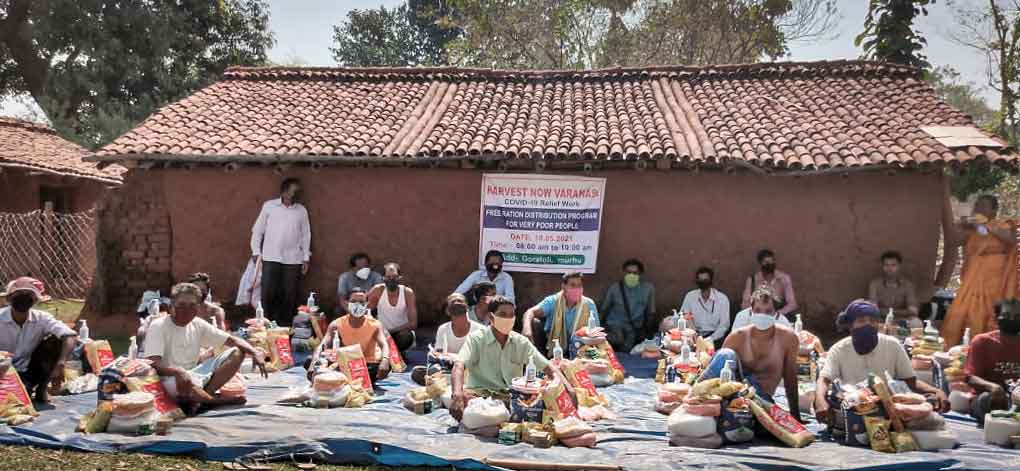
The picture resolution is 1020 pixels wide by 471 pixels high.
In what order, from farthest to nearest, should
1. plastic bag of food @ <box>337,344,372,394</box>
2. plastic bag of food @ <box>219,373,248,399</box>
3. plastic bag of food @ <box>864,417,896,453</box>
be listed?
1. plastic bag of food @ <box>337,344,372,394</box>
2. plastic bag of food @ <box>219,373,248,399</box>
3. plastic bag of food @ <box>864,417,896,453</box>

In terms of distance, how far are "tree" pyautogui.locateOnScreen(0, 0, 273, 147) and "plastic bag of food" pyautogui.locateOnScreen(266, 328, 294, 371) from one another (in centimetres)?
1642

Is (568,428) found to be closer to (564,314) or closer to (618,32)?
(564,314)

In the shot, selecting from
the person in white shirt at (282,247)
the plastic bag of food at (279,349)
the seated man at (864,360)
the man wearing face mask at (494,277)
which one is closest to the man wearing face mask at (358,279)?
the person in white shirt at (282,247)

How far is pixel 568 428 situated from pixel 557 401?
0.22 m

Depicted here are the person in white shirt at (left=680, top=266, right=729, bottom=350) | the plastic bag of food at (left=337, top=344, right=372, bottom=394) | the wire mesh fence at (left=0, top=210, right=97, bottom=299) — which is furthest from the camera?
the wire mesh fence at (left=0, top=210, right=97, bottom=299)

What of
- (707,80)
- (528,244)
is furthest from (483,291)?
(707,80)

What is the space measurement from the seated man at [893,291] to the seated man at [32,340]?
8515 mm

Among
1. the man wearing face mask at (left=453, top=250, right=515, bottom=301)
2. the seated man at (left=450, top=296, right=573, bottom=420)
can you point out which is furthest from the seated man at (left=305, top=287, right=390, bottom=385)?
the man wearing face mask at (left=453, top=250, right=515, bottom=301)

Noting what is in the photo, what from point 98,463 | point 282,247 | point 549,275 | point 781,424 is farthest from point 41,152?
point 781,424

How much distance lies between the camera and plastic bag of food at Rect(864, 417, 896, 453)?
557 centimetres

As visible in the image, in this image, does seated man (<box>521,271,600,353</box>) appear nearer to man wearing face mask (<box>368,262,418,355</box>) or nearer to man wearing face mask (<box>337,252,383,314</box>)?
man wearing face mask (<box>368,262,418,355</box>)

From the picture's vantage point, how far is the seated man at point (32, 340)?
6.70 m

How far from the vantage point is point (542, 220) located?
10.7 meters

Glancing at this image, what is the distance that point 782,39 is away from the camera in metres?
24.5
